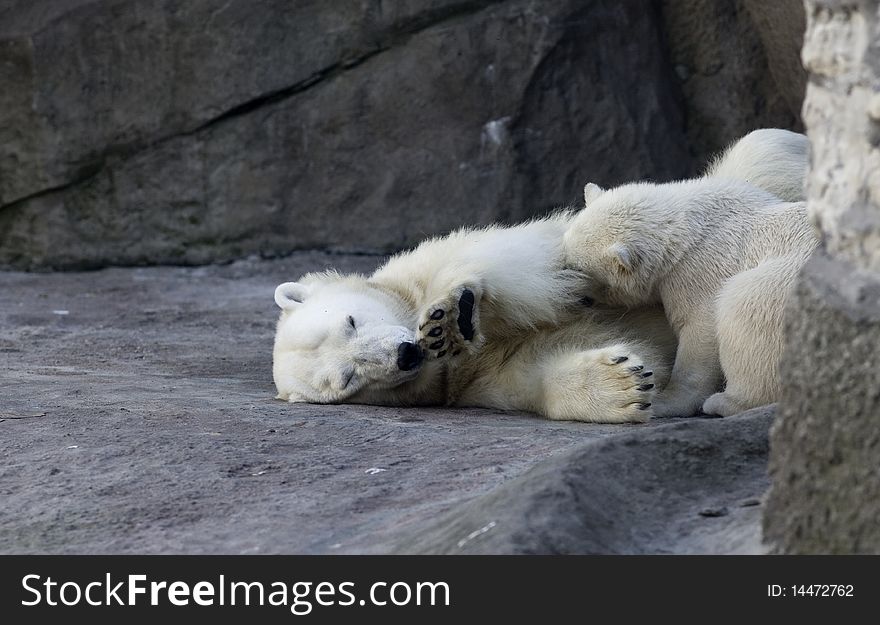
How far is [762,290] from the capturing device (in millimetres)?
3648

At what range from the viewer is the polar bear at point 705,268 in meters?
3.66

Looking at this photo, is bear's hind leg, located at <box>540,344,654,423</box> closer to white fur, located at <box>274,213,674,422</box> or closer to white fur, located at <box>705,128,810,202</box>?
white fur, located at <box>274,213,674,422</box>

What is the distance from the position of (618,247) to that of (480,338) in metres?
0.53

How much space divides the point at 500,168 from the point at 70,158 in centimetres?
258

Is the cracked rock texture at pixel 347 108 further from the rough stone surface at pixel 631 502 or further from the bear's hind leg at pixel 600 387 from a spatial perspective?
the rough stone surface at pixel 631 502

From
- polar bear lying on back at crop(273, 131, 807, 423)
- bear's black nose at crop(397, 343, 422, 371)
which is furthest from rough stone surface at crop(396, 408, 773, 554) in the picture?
bear's black nose at crop(397, 343, 422, 371)

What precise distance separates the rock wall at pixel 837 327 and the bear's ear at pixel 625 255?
6.43 ft

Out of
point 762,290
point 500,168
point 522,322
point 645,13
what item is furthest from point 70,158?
point 762,290

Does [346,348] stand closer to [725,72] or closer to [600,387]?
[600,387]

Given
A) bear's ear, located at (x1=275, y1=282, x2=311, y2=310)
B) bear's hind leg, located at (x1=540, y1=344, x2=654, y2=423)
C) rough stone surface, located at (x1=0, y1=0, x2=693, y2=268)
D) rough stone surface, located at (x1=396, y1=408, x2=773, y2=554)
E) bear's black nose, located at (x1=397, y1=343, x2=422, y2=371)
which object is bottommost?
rough stone surface, located at (x1=396, y1=408, x2=773, y2=554)

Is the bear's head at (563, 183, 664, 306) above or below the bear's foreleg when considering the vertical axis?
above

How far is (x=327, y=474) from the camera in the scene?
3.24m

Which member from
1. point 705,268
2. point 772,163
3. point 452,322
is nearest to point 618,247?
point 705,268

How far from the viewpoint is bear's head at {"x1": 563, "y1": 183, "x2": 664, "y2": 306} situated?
411 centimetres
